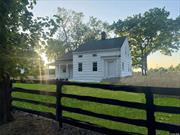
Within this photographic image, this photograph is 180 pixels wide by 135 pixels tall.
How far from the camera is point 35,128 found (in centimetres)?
710

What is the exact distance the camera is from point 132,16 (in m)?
47.2

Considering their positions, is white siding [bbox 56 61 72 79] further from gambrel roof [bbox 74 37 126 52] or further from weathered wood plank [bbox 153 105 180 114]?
weathered wood plank [bbox 153 105 180 114]

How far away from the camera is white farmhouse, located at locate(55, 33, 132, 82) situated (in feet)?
101

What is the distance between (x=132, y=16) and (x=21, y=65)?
41.5m

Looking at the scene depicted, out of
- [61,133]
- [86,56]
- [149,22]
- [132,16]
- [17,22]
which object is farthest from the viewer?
[132,16]

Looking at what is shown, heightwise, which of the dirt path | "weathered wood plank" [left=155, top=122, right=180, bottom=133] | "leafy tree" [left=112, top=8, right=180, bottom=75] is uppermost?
"leafy tree" [left=112, top=8, right=180, bottom=75]

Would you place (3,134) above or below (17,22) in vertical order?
below

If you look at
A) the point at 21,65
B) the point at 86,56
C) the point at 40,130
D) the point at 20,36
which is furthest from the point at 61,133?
the point at 86,56

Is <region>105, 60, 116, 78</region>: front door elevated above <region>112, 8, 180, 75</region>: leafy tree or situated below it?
below

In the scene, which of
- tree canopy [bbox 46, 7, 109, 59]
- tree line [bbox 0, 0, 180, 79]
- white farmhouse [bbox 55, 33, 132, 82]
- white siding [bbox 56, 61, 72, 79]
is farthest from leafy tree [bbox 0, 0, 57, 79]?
tree canopy [bbox 46, 7, 109, 59]

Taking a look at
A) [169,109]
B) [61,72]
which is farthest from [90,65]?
[169,109]

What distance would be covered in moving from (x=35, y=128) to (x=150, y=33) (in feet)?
127

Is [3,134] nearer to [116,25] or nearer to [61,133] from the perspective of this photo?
[61,133]

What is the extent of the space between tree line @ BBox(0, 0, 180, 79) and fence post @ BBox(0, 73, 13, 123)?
0.51 meters
